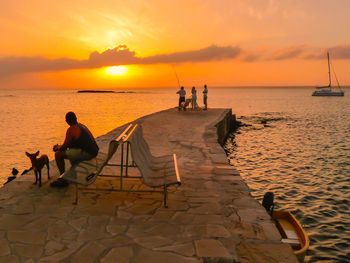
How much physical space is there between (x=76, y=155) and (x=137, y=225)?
2273 mm

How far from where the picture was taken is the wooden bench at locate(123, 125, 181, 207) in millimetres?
6074

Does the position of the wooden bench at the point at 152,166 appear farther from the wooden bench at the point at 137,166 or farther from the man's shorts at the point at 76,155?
the man's shorts at the point at 76,155

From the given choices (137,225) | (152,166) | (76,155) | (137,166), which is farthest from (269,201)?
(76,155)

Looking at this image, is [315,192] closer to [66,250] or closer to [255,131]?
[66,250]

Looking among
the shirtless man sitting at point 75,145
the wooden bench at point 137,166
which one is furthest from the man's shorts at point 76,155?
the wooden bench at point 137,166

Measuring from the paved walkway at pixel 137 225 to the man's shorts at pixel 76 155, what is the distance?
0.62 meters

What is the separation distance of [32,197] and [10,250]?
2093 millimetres

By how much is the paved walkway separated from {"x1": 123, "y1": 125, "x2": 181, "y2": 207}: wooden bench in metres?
0.46

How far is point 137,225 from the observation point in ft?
18.1

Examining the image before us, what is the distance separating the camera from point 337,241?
8461mm

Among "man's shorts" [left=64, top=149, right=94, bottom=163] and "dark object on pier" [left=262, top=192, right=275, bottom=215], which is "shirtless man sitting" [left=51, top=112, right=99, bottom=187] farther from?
"dark object on pier" [left=262, top=192, right=275, bottom=215]

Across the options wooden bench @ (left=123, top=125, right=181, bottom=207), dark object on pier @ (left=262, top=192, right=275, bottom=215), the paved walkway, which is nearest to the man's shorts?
the paved walkway

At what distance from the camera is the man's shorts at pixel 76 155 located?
7.04 metres

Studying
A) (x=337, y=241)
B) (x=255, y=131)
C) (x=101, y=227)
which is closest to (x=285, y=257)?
(x=101, y=227)
